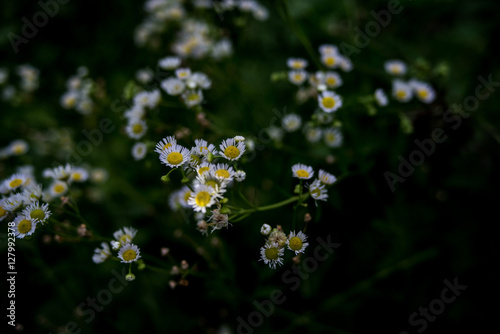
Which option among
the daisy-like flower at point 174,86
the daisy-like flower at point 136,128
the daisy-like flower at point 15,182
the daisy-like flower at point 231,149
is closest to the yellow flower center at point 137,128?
the daisy-like flower at point 136,128

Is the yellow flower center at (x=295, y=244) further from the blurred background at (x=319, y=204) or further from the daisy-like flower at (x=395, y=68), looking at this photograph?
the daisy-like flower at (x=395, y=68)

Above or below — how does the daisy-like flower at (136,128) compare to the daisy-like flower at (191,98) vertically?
below

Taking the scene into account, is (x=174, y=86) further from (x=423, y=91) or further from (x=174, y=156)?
(x=423, y=91)

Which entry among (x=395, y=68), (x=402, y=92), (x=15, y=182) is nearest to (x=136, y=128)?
(x=15, y=182)

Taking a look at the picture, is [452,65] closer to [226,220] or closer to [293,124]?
[293,124]

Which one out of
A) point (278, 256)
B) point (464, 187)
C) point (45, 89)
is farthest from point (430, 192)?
point (45, 89)

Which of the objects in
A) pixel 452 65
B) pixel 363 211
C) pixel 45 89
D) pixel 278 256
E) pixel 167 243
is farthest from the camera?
pixel 45 89
